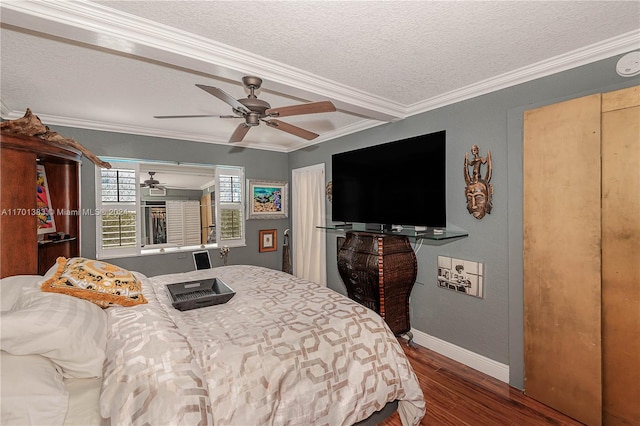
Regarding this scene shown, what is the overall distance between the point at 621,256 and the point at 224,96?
9.19 feet

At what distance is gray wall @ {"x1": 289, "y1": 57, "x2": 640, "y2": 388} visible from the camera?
2.31 m

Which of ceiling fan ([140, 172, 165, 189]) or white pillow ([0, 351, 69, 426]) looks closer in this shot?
white pillow ([0, 351, 69, 426])

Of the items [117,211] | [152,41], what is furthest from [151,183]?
[152,41]

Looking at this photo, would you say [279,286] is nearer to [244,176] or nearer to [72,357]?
[72,357]

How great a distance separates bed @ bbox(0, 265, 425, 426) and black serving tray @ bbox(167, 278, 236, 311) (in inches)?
2.5

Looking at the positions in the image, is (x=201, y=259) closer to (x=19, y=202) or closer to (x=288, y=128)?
(x=19, y=202)

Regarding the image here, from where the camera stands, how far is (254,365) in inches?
58.1

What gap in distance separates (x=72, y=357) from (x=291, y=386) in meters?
0.99

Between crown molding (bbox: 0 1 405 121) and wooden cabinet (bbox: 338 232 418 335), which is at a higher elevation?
crown molding (bbox: 0 1 405 121)

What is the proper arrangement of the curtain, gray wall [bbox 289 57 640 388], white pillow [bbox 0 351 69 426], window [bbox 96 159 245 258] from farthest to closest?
the curtain → window [bbox 96 159 245 258] → gray wall [bbox 289 57 640 388] → white pillow [bbox 0 351 69 426]

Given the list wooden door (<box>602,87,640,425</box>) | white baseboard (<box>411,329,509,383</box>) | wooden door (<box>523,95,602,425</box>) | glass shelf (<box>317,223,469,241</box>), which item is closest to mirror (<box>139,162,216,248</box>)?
glass shelf (<box>317,223,469,241</box>)

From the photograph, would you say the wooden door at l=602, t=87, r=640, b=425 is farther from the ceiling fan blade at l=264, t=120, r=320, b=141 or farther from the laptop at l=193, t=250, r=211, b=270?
the laptop at l=193, t=250, r=211, b=270

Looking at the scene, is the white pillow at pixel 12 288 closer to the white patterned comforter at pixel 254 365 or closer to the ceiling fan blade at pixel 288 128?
the white patterned comforter at pixel 254 365

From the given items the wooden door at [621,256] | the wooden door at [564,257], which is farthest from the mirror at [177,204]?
the wooden door at [621,256]
